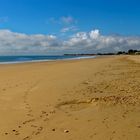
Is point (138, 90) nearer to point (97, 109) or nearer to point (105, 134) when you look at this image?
point (97, 109)

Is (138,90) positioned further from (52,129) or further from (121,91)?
(52,129)

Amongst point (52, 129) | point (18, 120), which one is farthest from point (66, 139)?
point (18, 120)

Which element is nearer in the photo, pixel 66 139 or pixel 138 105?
pixel 66 139

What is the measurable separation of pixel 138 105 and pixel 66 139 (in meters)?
3.34

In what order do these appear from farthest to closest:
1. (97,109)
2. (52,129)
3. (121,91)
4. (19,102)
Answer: (121,91) < (19,102) < (97,109) < (52,129)

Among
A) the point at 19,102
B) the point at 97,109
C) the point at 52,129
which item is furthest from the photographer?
the point at 19,102

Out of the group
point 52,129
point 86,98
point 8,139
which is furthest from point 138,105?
point 8,139

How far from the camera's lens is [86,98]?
916cm

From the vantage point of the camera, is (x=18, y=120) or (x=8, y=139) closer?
(x=8, y=139)

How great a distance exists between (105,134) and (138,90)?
535 cm

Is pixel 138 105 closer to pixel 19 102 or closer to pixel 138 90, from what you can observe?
pixel 138 90

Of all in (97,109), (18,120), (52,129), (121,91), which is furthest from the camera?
(121,91)

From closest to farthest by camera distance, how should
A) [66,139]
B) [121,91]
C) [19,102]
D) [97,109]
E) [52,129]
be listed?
[66,139], [52,129], [97,109], [19,102], [121,91]

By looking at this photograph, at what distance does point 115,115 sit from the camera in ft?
22.9
